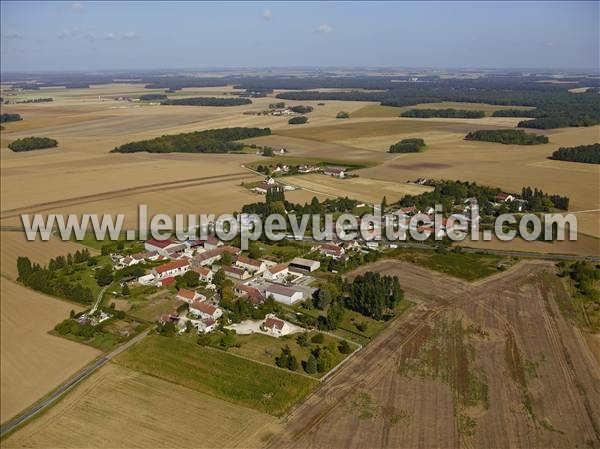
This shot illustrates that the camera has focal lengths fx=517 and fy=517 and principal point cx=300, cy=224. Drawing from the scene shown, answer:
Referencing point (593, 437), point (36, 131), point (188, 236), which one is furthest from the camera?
point (36, 131)

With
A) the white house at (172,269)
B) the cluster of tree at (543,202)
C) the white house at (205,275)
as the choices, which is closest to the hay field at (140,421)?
the white house at (205,275)

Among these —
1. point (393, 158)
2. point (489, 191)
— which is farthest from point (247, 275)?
point (393, 158)

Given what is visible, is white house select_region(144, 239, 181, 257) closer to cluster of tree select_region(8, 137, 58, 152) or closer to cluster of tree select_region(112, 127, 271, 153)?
cluster of tree select_region(112, 127, 271, 153)

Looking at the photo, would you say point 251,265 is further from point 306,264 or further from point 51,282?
point 51,282

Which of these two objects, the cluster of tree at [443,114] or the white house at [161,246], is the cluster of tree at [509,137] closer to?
the cluster of tree at [443,114]

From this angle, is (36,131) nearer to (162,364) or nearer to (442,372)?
(162,364)

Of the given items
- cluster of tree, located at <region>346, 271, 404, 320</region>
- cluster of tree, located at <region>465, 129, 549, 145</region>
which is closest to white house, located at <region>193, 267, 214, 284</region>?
cluster of tree, located at <region>346, 271, 404, 320</region>
